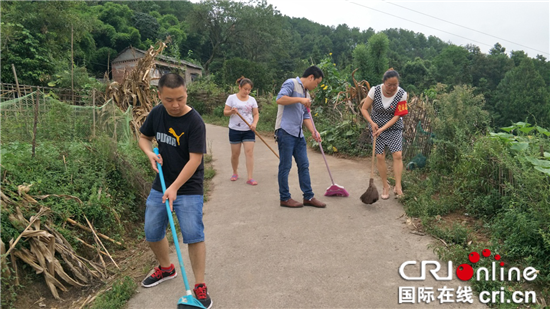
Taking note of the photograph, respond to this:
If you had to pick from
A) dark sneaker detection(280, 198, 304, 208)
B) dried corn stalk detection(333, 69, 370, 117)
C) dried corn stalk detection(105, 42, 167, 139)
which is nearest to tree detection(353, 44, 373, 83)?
dried corn stalk detection(333, 69, 370, 117)

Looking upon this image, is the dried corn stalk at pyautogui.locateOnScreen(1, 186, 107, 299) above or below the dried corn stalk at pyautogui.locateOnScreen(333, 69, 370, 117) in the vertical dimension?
below

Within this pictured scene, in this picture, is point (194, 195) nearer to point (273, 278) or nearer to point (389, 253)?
point (273, 278)

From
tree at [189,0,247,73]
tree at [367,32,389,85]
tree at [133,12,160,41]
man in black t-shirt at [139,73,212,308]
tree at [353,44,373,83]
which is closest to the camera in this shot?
man in black t-shirt at [139,73,212,308]

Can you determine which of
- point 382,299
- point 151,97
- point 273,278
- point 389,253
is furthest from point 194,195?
point 151,97

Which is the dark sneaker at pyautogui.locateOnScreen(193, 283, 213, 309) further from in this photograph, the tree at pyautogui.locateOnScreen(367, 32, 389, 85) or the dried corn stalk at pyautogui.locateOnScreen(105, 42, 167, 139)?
the tree at pyautogui.locateOnScreen(367, 32, 389, 85)

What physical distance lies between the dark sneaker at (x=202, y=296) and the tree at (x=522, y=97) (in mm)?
43590

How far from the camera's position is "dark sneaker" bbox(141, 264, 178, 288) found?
3131 mm

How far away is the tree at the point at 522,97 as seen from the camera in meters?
40.1

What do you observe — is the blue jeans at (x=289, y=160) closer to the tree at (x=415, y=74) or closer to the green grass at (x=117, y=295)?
the green grass at (x=117, y=295)

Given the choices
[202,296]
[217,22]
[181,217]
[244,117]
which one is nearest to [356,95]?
A: [244,117]

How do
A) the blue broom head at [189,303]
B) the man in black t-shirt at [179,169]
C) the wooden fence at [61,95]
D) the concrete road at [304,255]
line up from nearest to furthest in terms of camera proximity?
the blue broom head at [189,303] < the man in black t-shirt at [179,169] < the concrete road at [304,255] < the wooden fence at [61,95]

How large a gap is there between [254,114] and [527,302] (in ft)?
14.7

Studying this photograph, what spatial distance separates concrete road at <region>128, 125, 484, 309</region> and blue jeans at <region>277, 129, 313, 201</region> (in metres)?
0.27

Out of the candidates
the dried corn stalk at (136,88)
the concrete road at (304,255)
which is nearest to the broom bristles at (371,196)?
the concrete road at (304,255)
